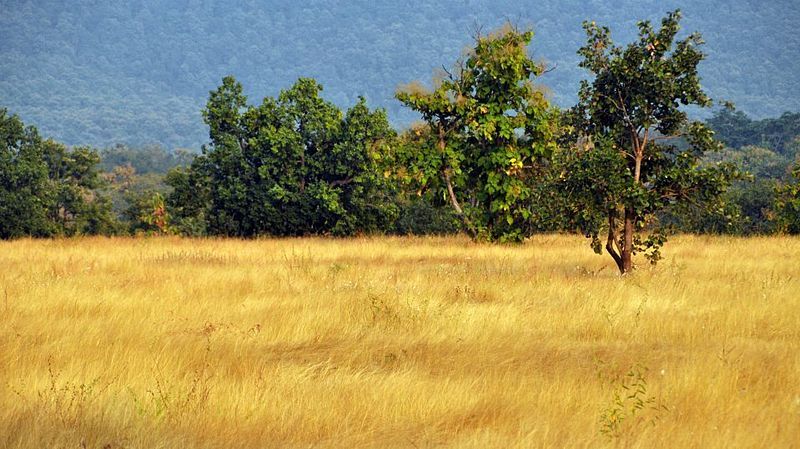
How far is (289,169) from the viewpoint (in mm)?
36625

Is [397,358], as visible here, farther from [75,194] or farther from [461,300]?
[75,194]

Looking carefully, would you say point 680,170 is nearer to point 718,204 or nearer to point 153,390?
point 718,204

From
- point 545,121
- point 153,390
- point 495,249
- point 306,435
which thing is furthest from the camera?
point 545,121

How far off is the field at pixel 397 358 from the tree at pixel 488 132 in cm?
957

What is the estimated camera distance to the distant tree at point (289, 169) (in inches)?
1428

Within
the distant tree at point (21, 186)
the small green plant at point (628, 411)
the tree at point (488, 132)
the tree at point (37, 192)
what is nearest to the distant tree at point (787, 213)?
the tree at point (488, 132)

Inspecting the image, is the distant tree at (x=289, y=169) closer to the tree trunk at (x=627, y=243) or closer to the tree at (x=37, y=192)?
the tree at (x=37, y=192)

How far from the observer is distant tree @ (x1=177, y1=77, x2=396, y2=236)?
36281mm

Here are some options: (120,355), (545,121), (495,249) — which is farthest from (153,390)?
(545,121)

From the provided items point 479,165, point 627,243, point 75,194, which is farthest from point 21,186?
point 627,243

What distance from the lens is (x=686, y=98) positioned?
17.8 meters

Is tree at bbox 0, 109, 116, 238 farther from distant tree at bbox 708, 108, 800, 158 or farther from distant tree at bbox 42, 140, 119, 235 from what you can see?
distant tree at bbox 708, 108, 800, 158

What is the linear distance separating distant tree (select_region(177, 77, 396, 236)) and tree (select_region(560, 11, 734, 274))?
1787cm

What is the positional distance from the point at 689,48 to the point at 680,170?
248 centimetres
